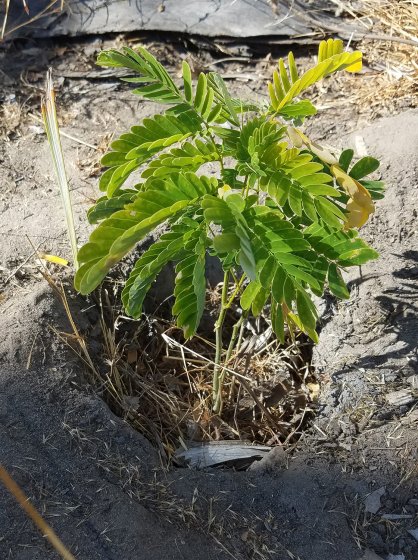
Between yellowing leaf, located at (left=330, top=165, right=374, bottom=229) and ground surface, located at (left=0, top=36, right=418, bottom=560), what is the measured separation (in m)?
0.91

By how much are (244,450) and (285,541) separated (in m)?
0.39

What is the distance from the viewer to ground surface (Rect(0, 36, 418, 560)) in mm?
2086

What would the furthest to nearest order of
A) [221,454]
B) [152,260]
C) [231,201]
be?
[221,454]
[152,260]
[231,201]

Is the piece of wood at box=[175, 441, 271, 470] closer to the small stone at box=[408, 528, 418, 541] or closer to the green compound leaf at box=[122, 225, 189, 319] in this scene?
the small stone at box=[408, 528, 418, 541]

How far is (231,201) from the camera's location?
5.93 ft

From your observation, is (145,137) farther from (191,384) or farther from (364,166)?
(191,384)

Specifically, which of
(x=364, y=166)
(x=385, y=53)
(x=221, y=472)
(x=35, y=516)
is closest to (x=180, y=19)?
(x=385, y=53)

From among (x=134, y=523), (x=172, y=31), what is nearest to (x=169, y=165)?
(x=134, y=523)

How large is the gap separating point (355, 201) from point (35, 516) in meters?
1.25

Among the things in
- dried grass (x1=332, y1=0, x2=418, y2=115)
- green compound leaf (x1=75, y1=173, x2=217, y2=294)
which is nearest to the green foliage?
green compound leaf (x1=75, y1=173, x2=217, y2=294)

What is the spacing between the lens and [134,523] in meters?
2.07

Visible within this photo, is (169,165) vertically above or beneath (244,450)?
above

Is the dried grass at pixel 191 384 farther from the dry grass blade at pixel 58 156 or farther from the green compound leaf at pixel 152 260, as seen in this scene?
the green compound leaf at pixel 152 260

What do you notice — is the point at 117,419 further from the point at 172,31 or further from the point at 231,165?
the point at 172,31
